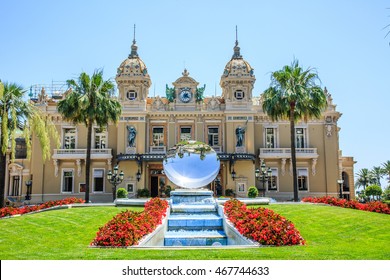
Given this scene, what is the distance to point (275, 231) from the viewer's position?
14.4 metres

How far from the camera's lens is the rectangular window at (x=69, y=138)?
44344 mm

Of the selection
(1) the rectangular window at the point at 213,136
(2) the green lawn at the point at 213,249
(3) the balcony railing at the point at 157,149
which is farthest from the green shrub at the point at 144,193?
(2) the green lawn at the point at 213,249

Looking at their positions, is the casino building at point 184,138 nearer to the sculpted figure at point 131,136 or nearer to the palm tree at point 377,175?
the sculpted figure at point 131,136

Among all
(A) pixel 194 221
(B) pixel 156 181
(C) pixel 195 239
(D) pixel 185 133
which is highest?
(D) pixel 185 133

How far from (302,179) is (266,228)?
99.1ft

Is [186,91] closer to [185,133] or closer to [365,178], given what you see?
[185,133]

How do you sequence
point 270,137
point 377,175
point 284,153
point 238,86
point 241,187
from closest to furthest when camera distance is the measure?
point 241,187, point 284,153, point 238,86, point 270,137, point 377,175

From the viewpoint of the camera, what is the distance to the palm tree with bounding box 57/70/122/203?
30.6 meters

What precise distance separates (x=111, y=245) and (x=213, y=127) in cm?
3070

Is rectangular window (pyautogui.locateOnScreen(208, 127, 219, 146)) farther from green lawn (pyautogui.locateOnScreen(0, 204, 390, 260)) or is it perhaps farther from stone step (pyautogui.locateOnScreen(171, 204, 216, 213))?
stone step (pyautogui.locateOnScreen(171, 204, 216, 213))

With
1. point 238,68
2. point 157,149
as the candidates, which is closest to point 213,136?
point 157,149

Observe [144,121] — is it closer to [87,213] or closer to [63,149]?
[63,149]

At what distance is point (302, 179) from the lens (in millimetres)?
43875

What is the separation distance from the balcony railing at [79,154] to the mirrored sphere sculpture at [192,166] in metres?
18.6
